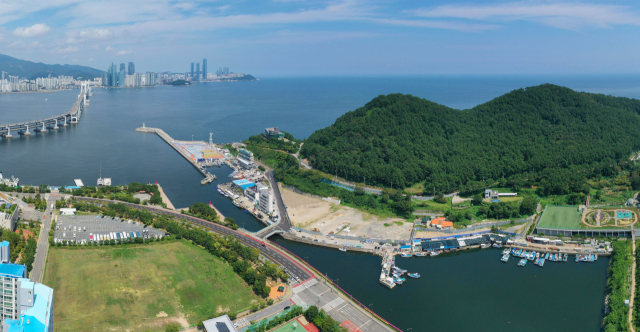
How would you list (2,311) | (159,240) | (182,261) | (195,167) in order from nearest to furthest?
(2,311) < (182,261) < (159,240) < (195,167)

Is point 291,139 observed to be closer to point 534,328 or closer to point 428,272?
point 428,272

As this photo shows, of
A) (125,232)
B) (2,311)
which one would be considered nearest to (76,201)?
(125,232)

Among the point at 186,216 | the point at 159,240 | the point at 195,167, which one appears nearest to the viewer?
the point at 159,240

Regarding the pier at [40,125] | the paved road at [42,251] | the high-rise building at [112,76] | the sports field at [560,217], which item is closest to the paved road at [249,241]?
the paved road at [42,251]

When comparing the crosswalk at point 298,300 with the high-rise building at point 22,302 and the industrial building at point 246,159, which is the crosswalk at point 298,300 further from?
the industrial building at point 246,159

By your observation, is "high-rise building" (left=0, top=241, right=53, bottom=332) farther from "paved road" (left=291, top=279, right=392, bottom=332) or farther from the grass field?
"paved road" (left=291, top=279, right=392, bottom=332)

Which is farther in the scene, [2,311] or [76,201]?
[76,201]

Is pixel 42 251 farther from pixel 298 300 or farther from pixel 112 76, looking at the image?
pixel 112 76

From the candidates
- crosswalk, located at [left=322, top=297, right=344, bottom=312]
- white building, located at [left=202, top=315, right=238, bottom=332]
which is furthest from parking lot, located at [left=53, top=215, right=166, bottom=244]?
crosswalk, located at [left=322, top=297, right=344, bottom=312]
